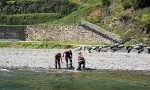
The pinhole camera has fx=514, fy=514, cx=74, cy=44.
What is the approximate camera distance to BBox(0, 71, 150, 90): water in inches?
1447

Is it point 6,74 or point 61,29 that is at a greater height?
point 61,29

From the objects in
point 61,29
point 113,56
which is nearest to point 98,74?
point 113,56

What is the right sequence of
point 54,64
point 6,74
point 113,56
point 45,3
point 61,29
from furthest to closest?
point 45,3, point 61,29, point 113,56, point 54,64, point 6,74

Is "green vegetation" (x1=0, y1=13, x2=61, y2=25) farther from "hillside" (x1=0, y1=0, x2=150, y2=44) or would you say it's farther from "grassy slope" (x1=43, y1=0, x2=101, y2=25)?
"grassy slope" (x1=43, y1=0, x2=101, y2=25)

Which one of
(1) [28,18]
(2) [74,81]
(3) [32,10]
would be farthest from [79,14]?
A: (2) [74,81]

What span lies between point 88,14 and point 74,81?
43.5 meters

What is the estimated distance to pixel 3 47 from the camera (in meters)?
71.9

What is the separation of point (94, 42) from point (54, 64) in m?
23.3

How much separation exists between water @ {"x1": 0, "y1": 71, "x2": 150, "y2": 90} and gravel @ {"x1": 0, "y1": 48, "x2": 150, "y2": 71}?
4415 mm

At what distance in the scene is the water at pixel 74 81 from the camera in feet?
121

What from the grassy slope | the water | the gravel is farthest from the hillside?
the water

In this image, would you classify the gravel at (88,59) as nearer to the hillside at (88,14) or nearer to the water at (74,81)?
the water at (74,81)

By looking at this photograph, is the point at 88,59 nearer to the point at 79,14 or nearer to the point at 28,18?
the point at 79,14

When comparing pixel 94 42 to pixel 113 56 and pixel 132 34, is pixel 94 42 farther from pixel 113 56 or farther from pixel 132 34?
pixel 113 56
